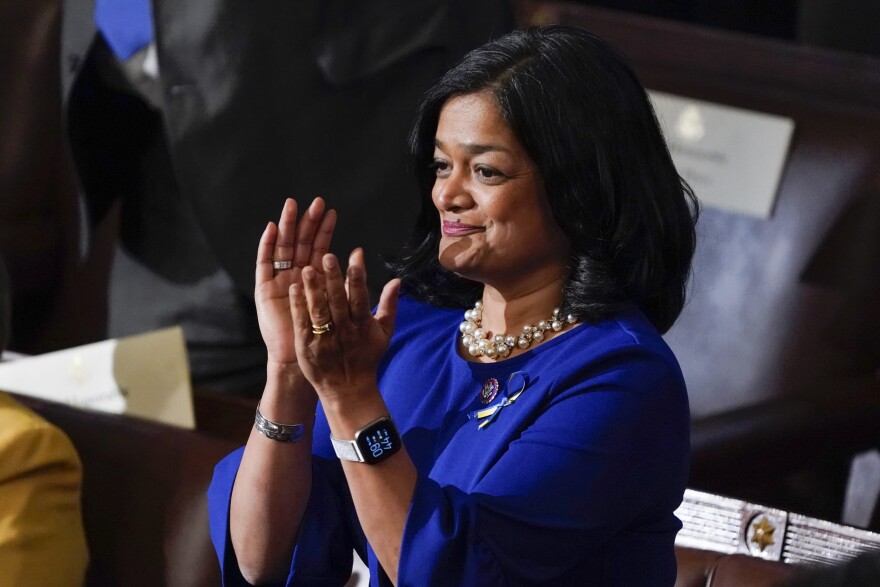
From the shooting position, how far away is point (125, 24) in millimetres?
1880

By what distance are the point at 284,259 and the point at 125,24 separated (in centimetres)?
95

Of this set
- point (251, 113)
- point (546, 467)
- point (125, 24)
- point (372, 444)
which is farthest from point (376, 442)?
point (125, 24)

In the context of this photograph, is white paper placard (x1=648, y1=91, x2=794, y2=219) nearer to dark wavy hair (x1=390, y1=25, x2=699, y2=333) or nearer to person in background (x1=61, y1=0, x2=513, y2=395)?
person in background (x1=61, y1=0, x2=513, y2=395)

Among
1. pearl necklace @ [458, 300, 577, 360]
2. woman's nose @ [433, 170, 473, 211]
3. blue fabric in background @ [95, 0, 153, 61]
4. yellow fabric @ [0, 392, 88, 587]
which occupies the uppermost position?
blue fabric in background @ [95, 0, 153, 61]

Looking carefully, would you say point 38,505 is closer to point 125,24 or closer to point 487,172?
point 487,172

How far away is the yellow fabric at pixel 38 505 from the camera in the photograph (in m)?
1.30

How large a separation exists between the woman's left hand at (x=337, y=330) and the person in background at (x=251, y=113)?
0.80 metres

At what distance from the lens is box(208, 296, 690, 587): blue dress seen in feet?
3.10

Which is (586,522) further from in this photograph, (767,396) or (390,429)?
(767,396)

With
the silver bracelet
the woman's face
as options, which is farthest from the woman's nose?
the silver bracelet

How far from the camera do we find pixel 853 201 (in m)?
1.83

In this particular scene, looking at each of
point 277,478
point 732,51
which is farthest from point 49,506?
point 732,51

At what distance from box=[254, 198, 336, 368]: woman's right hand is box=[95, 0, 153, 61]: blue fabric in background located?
0.91 meters

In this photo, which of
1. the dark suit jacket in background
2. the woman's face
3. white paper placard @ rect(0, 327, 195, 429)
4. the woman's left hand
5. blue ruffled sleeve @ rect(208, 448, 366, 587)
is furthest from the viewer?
the dark suit jacket in background
